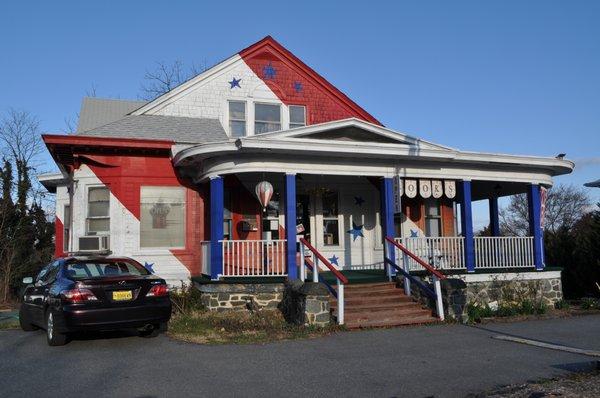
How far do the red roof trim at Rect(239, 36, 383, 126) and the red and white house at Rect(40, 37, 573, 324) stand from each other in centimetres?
6

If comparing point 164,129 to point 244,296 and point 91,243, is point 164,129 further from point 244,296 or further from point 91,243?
point 244,296

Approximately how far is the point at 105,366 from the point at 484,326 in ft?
25.1

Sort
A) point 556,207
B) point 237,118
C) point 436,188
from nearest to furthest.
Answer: point 436,188
point 237,118
point 556,207

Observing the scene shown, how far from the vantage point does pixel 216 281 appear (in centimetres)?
1253

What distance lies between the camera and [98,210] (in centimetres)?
1452

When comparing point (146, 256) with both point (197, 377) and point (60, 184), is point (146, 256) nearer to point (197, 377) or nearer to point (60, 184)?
point (60, 184)

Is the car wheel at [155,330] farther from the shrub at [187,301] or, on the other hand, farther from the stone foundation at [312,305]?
the stone foundation at [312,305]

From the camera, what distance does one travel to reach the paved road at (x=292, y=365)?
6547 mm

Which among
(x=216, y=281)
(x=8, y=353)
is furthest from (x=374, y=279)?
(x=8, y=353)

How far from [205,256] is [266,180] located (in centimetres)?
A: 288

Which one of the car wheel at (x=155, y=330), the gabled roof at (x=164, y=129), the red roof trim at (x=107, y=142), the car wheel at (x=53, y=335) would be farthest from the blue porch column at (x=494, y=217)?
the car wheel at (x=53, y=335)

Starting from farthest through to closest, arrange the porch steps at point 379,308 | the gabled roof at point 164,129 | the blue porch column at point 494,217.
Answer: the blue porch column at point 494,217 → the gabled roof at point 164,129 → the porch steps at point 379,308

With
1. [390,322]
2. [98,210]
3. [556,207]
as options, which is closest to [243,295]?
[390,322]

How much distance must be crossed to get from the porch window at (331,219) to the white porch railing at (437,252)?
2675 millimetres
